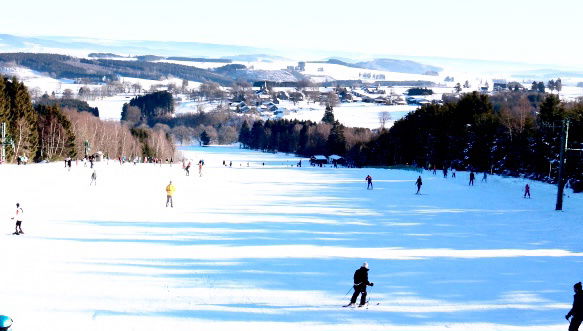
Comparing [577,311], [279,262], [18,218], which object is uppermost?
[577,311]

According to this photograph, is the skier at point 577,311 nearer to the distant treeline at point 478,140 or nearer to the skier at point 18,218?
the skier at point 18,218

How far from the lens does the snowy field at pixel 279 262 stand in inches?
472

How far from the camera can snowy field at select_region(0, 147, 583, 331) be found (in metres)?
12.0

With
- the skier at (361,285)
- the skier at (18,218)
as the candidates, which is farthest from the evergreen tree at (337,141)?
the skier at (361,285)

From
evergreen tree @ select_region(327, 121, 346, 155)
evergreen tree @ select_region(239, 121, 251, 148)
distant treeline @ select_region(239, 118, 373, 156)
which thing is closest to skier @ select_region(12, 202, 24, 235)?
distant treeline @ select_region(239, 118, 373, 156)

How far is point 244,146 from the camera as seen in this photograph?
185875 millimetres

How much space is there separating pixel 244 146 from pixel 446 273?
17088cm

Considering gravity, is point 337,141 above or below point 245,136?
above

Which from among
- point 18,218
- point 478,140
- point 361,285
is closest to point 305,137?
point 478,140

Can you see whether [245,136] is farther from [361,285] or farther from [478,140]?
[361,285]

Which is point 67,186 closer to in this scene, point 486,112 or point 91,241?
point 91,241

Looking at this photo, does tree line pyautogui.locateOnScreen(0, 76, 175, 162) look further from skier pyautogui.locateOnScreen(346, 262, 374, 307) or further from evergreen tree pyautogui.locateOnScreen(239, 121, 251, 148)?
evergreen tree pyautogui.locateOnScreen(239, 121, 251, 148)

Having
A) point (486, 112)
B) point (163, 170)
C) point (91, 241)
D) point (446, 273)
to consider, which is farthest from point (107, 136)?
point (446, 273)

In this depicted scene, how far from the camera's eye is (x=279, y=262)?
17062mm
